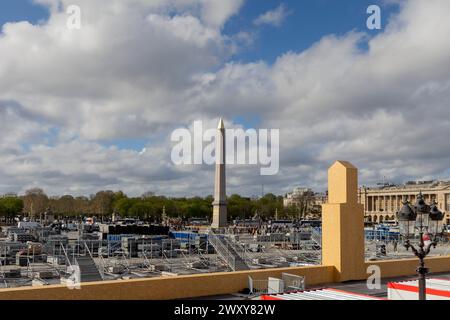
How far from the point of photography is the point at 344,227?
15320mm

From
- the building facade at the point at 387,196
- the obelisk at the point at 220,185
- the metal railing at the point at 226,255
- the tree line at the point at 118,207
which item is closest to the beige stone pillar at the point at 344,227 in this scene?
the metal railing at the point at 226,255

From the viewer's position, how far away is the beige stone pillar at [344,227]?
603 inches

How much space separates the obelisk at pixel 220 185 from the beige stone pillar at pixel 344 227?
41.9m

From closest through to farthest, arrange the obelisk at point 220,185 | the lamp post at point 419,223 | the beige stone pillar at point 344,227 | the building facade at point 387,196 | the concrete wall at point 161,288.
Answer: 1. the lamp post at point 419,223
2. the concrete wall at point 161,288
3. the beige stone pillar at point 344,227
4. the obelisk at point 220,185
5. the building facade at point 387,196

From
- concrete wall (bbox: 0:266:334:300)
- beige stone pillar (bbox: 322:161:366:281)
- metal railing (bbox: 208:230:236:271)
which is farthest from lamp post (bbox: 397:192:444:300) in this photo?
metal railing (bbox: 208:230:236:271)

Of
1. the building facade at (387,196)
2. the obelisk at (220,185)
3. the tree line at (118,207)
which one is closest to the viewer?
the obelisk at (220,185)

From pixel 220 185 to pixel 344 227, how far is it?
4600cm

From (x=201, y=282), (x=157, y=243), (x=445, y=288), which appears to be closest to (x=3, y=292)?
(x=201, y=282)

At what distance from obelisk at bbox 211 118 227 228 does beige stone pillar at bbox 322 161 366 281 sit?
4187 cm

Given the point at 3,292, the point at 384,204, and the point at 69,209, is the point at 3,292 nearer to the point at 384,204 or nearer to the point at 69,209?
the point at 69,209

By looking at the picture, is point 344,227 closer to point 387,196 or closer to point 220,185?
point 220,185

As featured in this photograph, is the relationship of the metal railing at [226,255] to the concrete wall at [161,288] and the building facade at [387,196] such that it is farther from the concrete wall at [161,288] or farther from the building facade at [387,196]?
the building facade at [387,196]

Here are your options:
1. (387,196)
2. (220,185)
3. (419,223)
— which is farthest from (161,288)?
(387,196)
